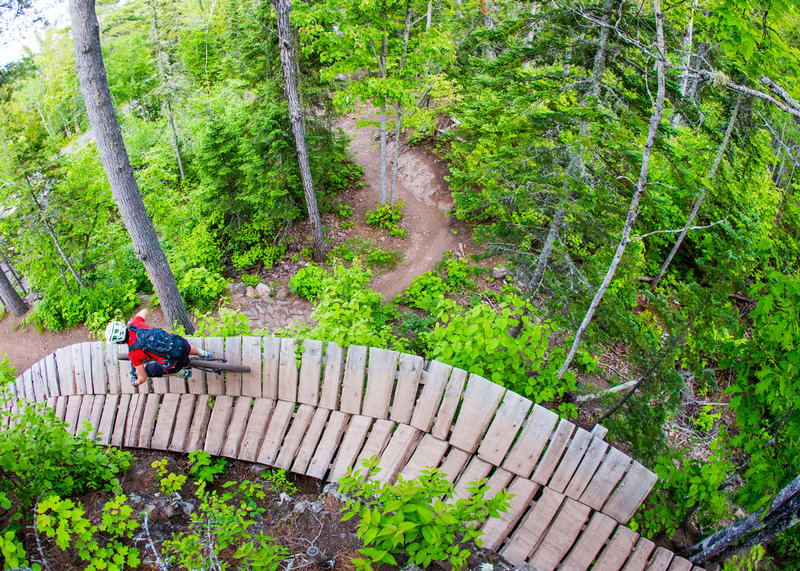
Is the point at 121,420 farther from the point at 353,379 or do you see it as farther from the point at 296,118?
the point at 296,118

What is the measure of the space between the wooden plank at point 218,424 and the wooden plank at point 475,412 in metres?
3.01

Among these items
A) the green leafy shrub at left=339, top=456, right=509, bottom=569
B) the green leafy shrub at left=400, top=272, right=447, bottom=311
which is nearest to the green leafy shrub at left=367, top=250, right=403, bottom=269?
→ the green leafy shrub at left=400, top=272, right=447, bottom=311

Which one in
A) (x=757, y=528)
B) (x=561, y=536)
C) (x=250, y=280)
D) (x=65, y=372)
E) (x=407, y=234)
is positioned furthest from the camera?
(x=407, y=234)

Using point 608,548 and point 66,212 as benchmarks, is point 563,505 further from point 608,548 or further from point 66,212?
point 66,212

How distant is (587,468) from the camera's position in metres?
4.36

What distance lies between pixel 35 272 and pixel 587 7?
16156 mm

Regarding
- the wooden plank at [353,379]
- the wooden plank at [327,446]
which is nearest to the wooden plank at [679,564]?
the wooden plank at [353,379]

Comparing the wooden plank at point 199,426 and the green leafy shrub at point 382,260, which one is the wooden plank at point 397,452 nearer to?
the wooden plank at point 199,426

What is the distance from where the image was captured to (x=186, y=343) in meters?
5.26

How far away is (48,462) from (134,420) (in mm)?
1812

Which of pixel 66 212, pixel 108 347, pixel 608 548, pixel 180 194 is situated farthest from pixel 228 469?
pixel 180 194

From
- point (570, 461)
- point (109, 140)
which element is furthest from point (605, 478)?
point (109, 140)

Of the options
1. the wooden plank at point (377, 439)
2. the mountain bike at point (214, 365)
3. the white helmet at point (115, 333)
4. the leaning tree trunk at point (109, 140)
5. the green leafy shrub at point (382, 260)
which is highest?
the leaning tree trunk at point (109, 140)

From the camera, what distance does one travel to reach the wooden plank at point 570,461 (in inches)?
172
